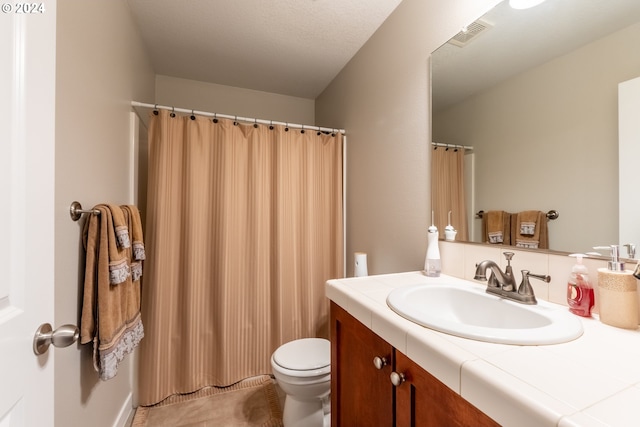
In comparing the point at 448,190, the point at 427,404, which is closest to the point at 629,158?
the point at 448,190

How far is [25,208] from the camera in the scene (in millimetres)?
487

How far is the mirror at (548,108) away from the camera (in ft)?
2.48

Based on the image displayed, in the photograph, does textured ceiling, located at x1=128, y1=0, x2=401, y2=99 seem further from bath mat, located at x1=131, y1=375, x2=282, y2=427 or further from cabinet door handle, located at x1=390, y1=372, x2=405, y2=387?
bath mat, located at x1=131, y1=375, x2=282, y2=427

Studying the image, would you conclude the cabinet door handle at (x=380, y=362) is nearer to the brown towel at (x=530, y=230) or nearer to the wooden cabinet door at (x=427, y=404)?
the wooden cabinet door at (x=427, y=404)

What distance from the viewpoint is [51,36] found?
0.58 metres

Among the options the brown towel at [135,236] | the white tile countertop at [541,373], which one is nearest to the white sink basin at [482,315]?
the white tile countertop at [541,373]

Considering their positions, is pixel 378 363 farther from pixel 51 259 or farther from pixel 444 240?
pixel 51 259

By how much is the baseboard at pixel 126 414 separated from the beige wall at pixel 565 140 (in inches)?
81.8

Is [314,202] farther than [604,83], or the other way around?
[314,202]

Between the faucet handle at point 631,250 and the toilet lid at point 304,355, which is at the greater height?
the faucet handle at point 631,250

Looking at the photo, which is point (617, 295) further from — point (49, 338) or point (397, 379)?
point (49, 338)

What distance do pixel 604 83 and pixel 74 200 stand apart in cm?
176

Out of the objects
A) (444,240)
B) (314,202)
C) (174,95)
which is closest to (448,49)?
(444,240)

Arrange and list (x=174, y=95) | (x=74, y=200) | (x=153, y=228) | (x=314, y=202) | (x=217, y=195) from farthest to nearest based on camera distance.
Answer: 1. (x=174, y=95)
2. (x=314, y=202)
3. (x=217, y=195)
4. (x=153, y=228)
5. (x=74, y=200)
